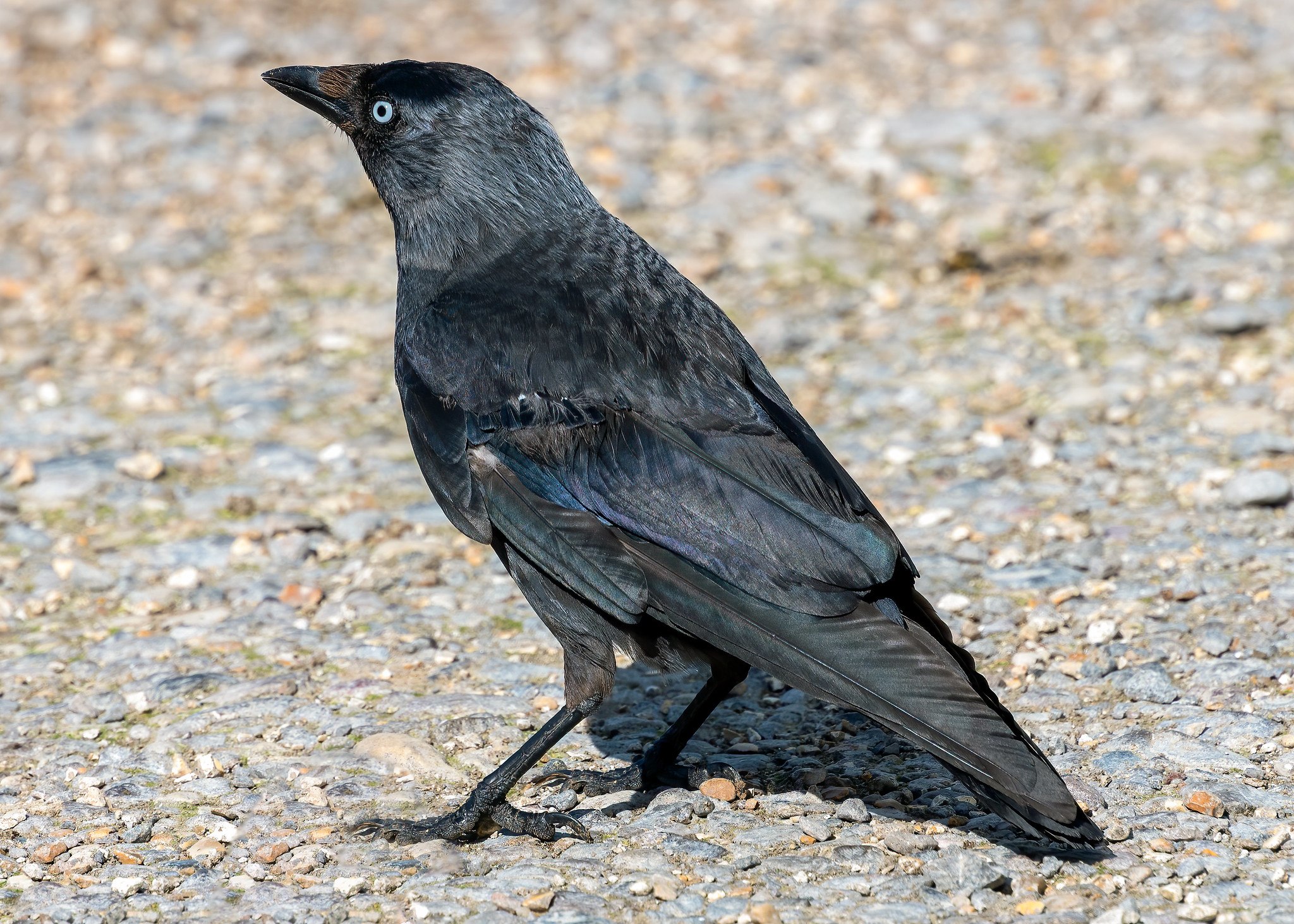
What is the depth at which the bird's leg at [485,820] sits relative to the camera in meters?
4.08

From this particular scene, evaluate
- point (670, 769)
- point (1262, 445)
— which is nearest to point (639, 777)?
point (670, 769)

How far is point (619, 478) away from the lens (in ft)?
13.4

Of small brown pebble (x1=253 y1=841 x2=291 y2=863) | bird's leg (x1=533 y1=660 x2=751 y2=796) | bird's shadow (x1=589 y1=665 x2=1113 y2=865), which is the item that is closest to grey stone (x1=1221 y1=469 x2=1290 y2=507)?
bird's shadow (x1=589 y1=665 x2=1113 y2=865)

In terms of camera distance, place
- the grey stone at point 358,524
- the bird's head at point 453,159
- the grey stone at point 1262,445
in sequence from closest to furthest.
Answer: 1. the bird's head at point 453,159
2. the grey stone at point 358,524
3. the grey stone at point 1262,445

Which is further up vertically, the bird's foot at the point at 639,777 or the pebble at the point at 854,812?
the bird's foot at the point at 639,777

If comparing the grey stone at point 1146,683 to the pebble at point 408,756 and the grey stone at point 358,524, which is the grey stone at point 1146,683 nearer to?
the pebble at point 408,756

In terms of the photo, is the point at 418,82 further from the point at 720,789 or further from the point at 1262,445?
the point at 1262,445

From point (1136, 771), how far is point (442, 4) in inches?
327

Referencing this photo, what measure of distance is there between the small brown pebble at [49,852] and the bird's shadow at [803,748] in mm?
1550

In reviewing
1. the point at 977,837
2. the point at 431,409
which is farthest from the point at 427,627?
the point at 977,837

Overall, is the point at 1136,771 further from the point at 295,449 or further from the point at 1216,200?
the point at 1216,200

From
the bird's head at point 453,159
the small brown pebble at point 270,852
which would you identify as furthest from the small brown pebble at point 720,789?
the bird's head at point 453,159

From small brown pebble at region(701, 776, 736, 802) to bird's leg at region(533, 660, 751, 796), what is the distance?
1.4 inches

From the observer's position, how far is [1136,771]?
4242 mm
